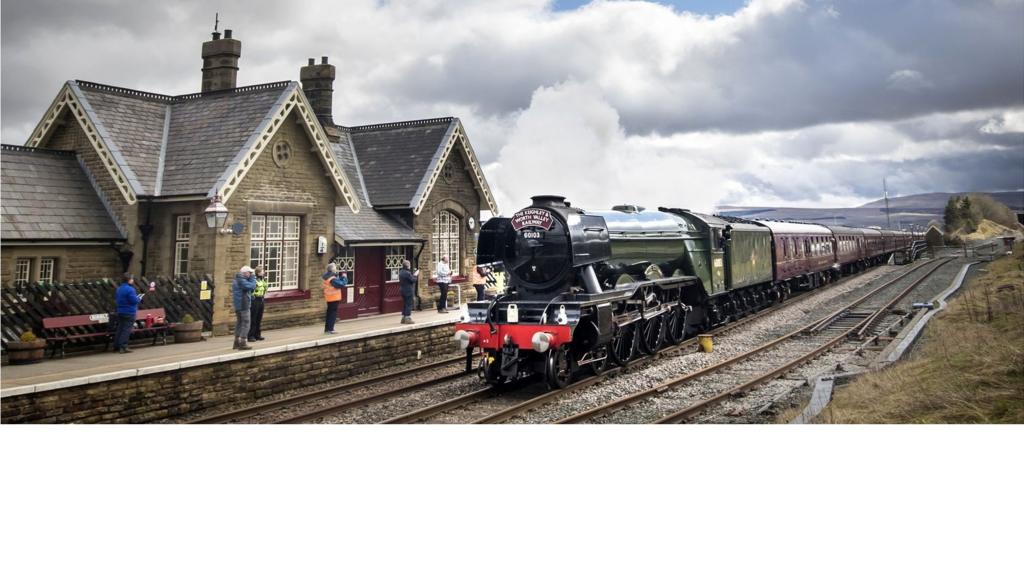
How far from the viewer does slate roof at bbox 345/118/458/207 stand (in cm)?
1150

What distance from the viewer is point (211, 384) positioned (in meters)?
6.40

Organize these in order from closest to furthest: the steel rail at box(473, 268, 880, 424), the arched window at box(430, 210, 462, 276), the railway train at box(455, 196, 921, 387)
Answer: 1. the steel rail at box(473, 268, 880, 424)
2. the railway train at box(455, 196, 921, 387)
3. the arched window at box(430, 210, 462, 276)

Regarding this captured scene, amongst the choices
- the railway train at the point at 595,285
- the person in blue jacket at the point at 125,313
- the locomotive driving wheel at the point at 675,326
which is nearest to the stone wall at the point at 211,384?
the person in blue jacket at the point at 125,313

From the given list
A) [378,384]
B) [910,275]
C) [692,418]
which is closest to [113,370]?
[378,384]

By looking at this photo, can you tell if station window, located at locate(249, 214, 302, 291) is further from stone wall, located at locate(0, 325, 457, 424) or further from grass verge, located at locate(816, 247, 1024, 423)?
grass verge, located at locate(816, 247, 1024, 423)

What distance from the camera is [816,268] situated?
15156 mm

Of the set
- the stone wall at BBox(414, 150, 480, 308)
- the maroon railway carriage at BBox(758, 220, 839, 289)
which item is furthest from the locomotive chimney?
the maroon railway carriage at BBox(758, 220, 839, 289)

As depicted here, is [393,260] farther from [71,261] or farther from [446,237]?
[71,261]

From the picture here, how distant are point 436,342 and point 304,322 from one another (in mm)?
1750

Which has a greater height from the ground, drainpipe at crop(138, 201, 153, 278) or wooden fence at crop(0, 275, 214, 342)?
drainpipe at crop(138, 201, 153, 278)

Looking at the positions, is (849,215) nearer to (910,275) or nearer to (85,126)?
(85,126)

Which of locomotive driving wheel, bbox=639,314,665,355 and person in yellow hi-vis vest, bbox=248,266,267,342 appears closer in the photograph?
person in yellow hi-vis vest, bbox=248,266,267,342

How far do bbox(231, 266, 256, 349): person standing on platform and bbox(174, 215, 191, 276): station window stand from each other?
94cm

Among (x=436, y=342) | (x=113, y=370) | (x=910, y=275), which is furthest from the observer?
(x=910, y=275)
